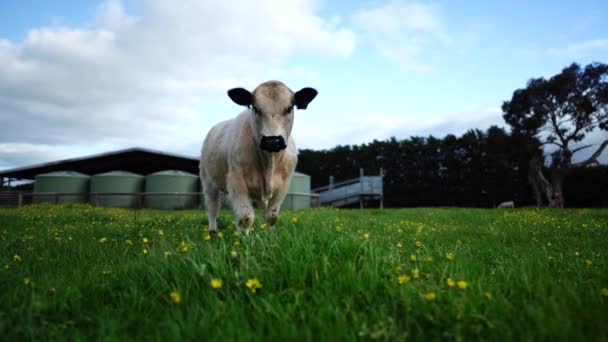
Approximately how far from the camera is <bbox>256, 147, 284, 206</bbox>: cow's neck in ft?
15.4

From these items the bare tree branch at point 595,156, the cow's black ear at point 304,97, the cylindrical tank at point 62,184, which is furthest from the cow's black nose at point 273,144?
the bare tree branch at point 595,156

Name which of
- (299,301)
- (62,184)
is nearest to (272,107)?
(299,301)

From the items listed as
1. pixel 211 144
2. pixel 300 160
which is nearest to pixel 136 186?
pixel 300 160

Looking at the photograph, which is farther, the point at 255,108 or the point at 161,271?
the point at 255,108

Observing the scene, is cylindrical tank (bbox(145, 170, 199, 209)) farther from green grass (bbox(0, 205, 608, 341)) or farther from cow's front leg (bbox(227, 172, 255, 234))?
green grass (bbox(0, 205, 608, 341))

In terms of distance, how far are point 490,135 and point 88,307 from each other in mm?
28742

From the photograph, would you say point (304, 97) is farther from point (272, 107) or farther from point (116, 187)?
point (116, 187)

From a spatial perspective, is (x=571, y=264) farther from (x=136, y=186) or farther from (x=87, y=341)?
(x=136, y=186)

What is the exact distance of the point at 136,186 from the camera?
22562mm

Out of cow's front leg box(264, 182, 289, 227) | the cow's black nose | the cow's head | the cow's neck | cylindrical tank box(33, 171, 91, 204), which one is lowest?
cow's front leg box(264, 182, 289, 227)

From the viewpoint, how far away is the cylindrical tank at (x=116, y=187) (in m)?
20.7

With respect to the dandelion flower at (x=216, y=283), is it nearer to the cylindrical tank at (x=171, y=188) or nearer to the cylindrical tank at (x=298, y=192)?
the cylindrical tank at (x=298, y=192)

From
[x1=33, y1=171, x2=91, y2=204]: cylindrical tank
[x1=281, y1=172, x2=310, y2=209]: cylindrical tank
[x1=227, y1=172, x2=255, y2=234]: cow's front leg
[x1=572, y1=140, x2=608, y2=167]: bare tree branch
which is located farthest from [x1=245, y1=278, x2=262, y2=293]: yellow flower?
[x1=572, y1=140, x2=608, y2=167]: bare tree branch

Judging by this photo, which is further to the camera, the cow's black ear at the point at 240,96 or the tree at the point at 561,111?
the tree at the point at 561,111
